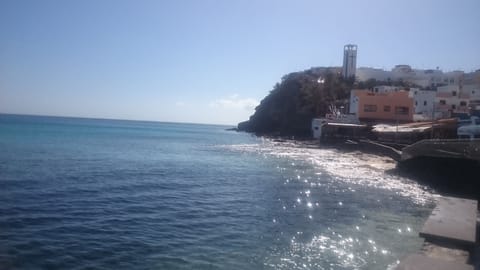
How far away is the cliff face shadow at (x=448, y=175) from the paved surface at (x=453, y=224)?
37.4 ft

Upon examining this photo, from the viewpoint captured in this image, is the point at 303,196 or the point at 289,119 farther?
the point at 289,119

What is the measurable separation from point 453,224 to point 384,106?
63.3 m

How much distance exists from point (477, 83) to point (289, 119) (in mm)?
42653

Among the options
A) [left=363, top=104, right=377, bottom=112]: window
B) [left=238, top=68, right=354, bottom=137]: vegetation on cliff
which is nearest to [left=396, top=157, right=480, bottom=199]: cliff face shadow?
[left=363, top=104, right=377, bottom=112]: window

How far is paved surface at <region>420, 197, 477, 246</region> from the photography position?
1082 centimetres

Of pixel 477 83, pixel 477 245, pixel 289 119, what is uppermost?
pixel 477 83

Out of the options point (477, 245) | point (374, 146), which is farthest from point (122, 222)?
point (374, 146)

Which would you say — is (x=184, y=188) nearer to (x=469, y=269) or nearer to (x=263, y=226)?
(x=263, y=226)

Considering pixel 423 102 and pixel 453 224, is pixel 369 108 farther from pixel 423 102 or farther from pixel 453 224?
pixel 453 224

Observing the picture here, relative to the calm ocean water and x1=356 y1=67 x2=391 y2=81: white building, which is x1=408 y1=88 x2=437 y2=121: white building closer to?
x1=356 y1=67 x2=391 y2=81: white building

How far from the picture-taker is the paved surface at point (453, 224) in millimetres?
10820

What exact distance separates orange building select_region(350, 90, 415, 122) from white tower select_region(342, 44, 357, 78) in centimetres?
3925

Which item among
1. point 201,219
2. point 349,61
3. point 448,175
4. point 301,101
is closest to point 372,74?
point 349,61

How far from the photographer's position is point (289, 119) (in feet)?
323
